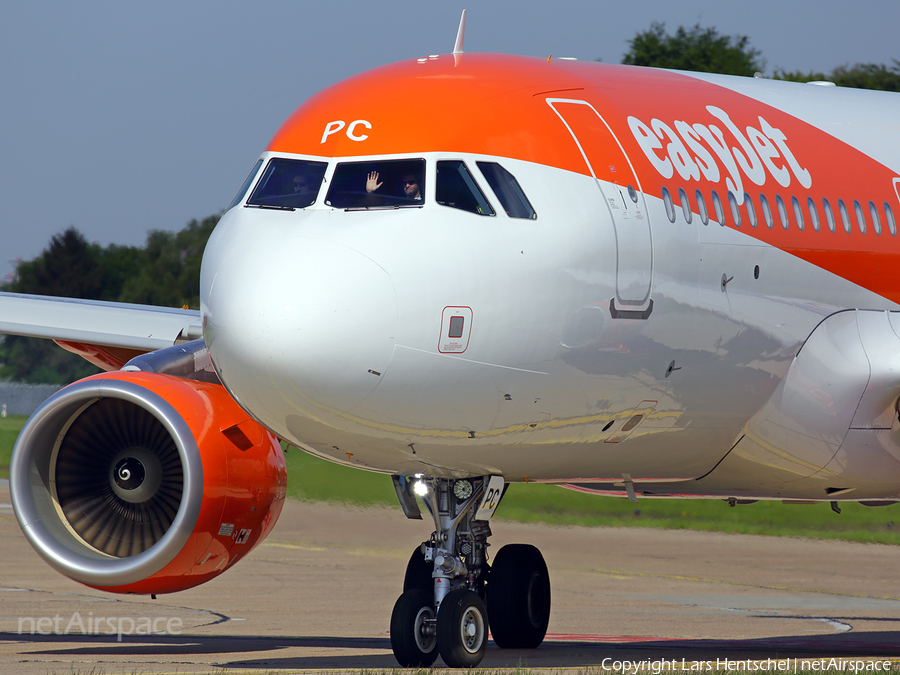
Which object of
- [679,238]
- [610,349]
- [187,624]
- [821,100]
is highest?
[821,100]

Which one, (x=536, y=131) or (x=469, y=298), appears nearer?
(x=469, y=298)

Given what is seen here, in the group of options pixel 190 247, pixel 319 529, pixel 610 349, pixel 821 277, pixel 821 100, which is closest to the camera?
pixel 610 349

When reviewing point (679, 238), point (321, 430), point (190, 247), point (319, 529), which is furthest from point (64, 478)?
point (190, 247)

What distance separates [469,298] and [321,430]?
1.11 m

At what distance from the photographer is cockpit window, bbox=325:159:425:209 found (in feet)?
26.7

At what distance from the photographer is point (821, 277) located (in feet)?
33.1

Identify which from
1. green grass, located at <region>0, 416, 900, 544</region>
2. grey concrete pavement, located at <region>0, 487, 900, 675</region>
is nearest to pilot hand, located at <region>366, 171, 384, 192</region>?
grey concrete pavement, located at <region>0, 487, 900, 675</region>

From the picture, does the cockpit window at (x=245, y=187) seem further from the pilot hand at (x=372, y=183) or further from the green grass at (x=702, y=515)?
the green grass at (x=702, y=515)

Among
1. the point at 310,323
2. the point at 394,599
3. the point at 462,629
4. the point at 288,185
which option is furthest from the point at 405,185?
A: the point at 394,599

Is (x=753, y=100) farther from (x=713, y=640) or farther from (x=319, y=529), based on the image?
(x=319, y=529)

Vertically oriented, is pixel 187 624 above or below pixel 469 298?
below

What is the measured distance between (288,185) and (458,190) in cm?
101

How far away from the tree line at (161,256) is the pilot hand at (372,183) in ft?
113

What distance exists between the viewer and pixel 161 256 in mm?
46969
